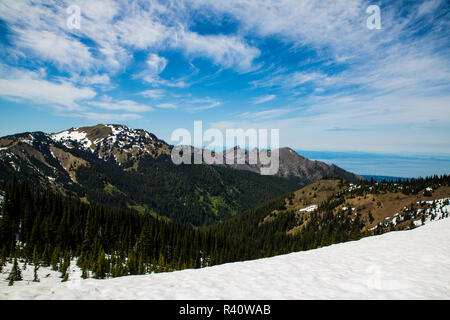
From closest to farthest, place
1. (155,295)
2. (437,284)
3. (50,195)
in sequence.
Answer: (155,295), (437,284), (50,195)

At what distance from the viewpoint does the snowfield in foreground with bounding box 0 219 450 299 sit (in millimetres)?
11344

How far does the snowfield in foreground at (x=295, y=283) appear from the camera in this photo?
11.3 meters

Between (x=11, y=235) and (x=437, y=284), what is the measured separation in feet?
318

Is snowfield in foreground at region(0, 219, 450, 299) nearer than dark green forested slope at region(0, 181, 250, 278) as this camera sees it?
Yes

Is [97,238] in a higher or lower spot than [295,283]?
lower

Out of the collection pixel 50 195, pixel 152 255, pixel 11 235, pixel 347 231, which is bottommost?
pixel 347 231

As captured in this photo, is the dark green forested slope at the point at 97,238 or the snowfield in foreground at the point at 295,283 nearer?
the snowfield in foreground at the point at 295,283

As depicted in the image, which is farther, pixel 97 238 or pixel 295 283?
pixel 97 238

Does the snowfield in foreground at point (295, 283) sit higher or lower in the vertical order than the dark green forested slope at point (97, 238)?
higher

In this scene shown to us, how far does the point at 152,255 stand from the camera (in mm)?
91938

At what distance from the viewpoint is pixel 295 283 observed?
13.8 meters

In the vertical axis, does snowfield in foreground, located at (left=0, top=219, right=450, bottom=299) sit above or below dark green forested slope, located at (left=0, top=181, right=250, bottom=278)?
above

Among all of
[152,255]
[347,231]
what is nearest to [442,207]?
[347,231]
